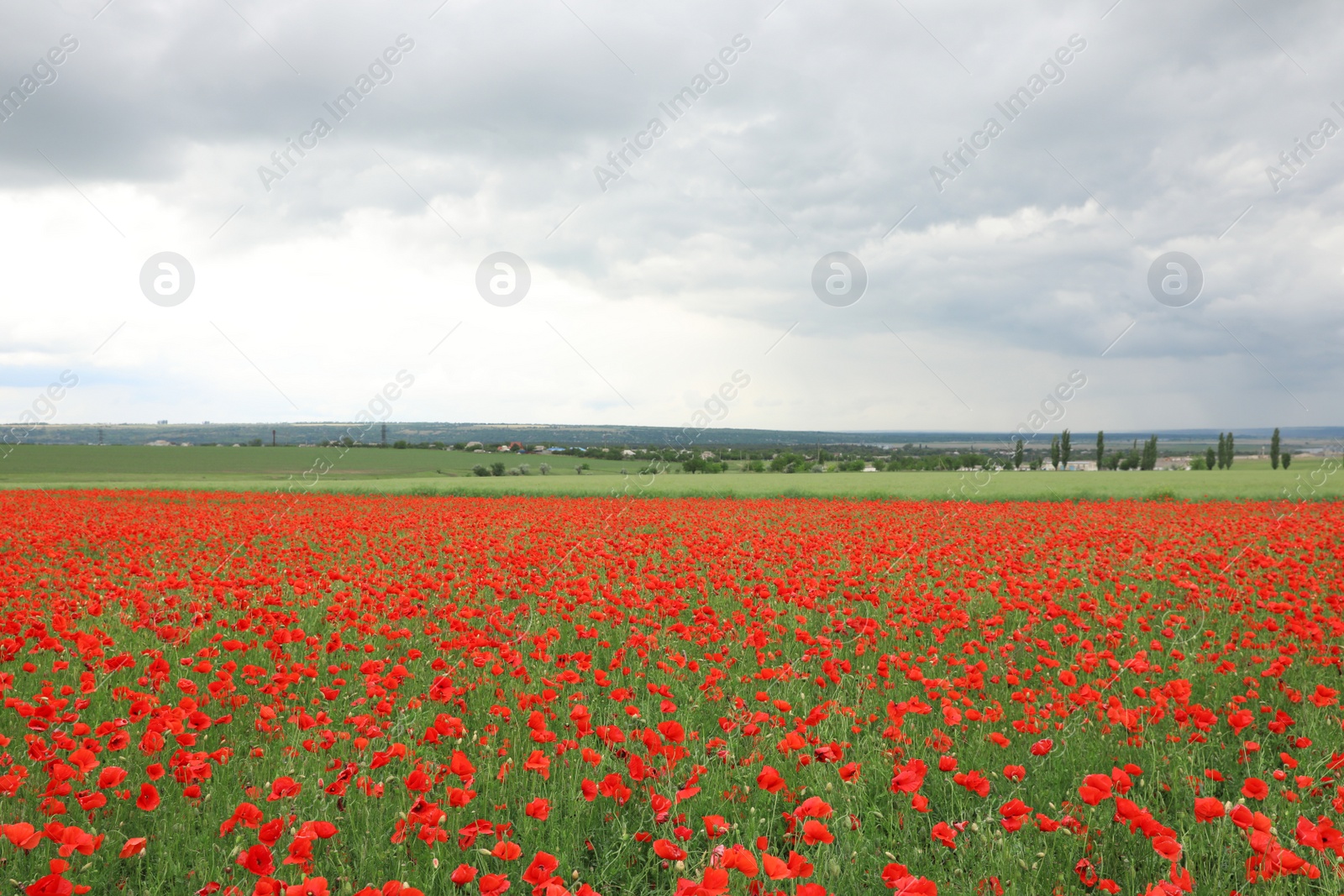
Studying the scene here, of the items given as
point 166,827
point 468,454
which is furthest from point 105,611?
point 468,454

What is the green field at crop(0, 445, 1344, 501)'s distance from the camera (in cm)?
2923

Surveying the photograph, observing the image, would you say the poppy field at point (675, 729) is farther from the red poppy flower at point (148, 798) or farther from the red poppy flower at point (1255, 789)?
the red poppy flower at point (148, 798)

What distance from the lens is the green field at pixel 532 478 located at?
29.2 m

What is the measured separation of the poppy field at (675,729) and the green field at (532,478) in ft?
65.2

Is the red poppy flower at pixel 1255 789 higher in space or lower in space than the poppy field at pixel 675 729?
higher

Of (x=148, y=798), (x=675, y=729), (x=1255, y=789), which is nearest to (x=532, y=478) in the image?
(x=148, y=798)

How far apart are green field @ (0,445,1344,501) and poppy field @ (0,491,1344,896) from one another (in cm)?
1987

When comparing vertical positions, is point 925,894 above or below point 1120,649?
above

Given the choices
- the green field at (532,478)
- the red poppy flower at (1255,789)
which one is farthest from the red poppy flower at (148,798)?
the green field at (532,478)

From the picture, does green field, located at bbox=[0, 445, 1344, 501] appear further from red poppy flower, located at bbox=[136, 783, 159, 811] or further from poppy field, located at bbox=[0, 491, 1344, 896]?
red poppy flower, located at bbox=[136, 783, 159, 811]

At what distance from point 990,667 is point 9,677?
21.5ft

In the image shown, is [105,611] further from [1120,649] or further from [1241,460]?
[1241,460]

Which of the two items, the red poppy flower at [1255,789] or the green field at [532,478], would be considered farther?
the green field at [532,478]

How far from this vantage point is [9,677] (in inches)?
173
